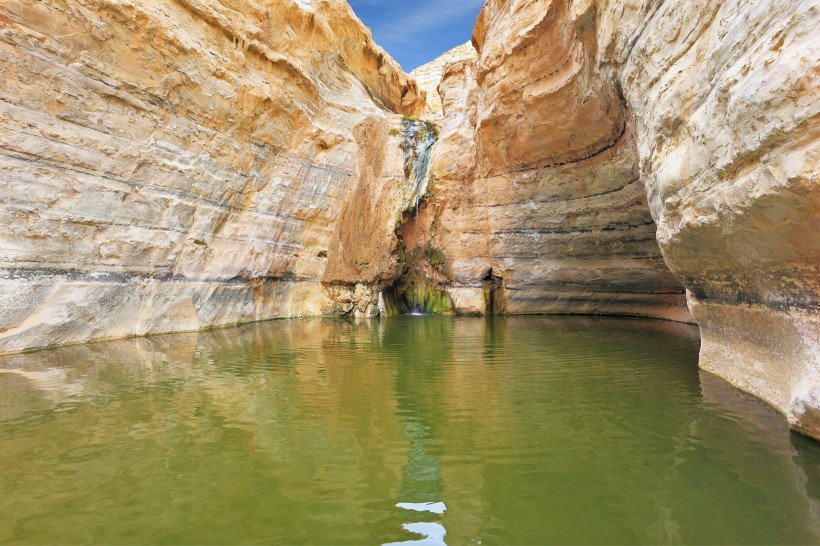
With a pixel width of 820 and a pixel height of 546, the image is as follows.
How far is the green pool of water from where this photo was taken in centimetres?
267

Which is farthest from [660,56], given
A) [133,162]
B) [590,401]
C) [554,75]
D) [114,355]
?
[133,162]

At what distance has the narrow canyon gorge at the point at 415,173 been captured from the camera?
4.34m

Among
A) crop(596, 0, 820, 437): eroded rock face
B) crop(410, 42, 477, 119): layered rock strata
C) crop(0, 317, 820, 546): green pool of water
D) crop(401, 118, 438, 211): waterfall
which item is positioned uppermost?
crop(410, 42, 477, 119): layered rock strata

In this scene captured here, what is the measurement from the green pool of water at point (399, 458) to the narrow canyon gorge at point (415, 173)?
124cm

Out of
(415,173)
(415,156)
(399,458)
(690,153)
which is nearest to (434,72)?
(415,156)

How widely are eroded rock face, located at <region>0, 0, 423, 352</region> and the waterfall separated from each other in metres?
2.53

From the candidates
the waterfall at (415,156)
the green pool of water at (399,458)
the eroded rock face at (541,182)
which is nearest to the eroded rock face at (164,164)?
the waterfall at (415,156)

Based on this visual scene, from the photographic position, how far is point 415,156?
21016 mm

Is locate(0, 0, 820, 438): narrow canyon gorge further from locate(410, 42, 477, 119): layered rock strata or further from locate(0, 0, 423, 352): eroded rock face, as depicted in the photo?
locate(410, 42, 477, 119): layered rock strata

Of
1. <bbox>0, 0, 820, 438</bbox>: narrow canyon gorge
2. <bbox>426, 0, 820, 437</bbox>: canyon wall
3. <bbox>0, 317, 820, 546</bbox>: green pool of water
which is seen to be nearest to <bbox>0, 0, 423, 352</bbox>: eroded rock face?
<bbox>0, 0, 820, 438</bbox>: narrow canyon gorge

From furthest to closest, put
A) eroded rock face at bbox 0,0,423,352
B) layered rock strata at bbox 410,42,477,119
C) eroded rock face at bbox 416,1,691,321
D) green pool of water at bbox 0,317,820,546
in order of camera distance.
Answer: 1. layered rock strata at bbox 410,42,477,119
2. eroded rock face at bbox 416,1,691,321
3. eroded rock face at bbox 0,0,423,352
4. green pool of water at bbox 0,317,820,546

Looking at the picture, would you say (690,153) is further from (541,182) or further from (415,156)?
(415,156)

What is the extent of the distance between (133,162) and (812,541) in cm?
1289

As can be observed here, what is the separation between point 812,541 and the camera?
2443 mm
